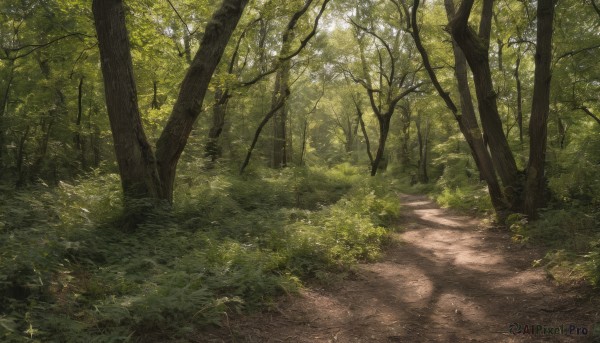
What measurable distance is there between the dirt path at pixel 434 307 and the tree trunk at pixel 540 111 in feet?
6.51

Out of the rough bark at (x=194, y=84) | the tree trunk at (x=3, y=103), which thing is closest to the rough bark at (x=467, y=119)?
the rough bark at (x=194, y=84)

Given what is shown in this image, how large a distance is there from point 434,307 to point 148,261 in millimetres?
3542

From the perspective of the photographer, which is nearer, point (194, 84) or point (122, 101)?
point (122, 101)

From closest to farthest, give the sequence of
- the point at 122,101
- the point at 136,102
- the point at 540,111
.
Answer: the point at 122,101, the point at 136,102, the point at 540,111

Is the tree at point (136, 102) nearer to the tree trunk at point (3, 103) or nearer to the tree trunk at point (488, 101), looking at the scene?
the tree trunk at point (488, 101)

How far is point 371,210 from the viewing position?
33.6ft

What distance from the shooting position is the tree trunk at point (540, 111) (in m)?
7.70

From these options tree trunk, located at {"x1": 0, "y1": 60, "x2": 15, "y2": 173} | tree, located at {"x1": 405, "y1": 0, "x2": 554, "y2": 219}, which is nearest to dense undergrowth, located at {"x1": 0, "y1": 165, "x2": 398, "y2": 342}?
tree, located at {"x1": 405, "y1": 0, "x2": 554, "y2": 219}

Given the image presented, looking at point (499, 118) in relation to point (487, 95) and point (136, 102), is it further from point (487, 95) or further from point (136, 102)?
point (136, 102)

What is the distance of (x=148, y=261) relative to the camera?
4594 mm

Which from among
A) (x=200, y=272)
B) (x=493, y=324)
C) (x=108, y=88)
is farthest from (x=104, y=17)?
(x=493, y=324)

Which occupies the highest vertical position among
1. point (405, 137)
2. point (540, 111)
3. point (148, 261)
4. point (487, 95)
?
point (405, 137)

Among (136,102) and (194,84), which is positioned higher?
(194,84)

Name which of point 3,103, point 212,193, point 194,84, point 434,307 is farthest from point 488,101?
point 3,103
